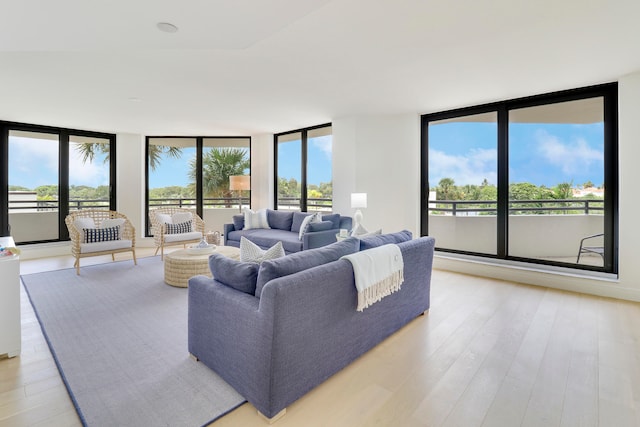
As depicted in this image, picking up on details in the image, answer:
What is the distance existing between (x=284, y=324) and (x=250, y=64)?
9.01 feet

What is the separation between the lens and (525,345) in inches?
100

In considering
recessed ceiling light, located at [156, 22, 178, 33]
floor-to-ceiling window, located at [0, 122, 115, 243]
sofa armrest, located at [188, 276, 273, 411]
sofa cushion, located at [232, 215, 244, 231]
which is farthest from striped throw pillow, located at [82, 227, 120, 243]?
recessed ceiling light, located at [156, 22, 178, 33]

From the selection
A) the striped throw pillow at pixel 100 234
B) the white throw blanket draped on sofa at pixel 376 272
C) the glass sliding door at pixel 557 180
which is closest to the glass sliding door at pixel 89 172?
the striped throw pillow at pixel 100 234

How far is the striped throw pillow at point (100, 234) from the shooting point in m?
4.76

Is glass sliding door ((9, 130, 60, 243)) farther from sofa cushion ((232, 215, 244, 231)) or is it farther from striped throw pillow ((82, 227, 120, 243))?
sofa cushion ((232, 215, 244, 231))

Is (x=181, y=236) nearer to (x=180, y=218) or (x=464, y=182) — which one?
(x=180, y=218)

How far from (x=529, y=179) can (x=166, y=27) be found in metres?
4.72

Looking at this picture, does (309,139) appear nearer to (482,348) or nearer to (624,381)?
(482,348)

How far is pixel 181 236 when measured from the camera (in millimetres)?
5793

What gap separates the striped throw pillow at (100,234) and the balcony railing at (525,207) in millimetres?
5116

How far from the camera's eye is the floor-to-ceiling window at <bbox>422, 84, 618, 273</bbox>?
404 cm

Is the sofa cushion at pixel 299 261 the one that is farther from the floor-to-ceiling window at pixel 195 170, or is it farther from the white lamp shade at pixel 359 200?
the floor-to-ceiling window at pixel 195 170

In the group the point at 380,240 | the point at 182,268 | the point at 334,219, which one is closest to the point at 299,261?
the point at 380,240

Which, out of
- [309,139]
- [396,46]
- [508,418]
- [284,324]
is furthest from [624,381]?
[309,139]
